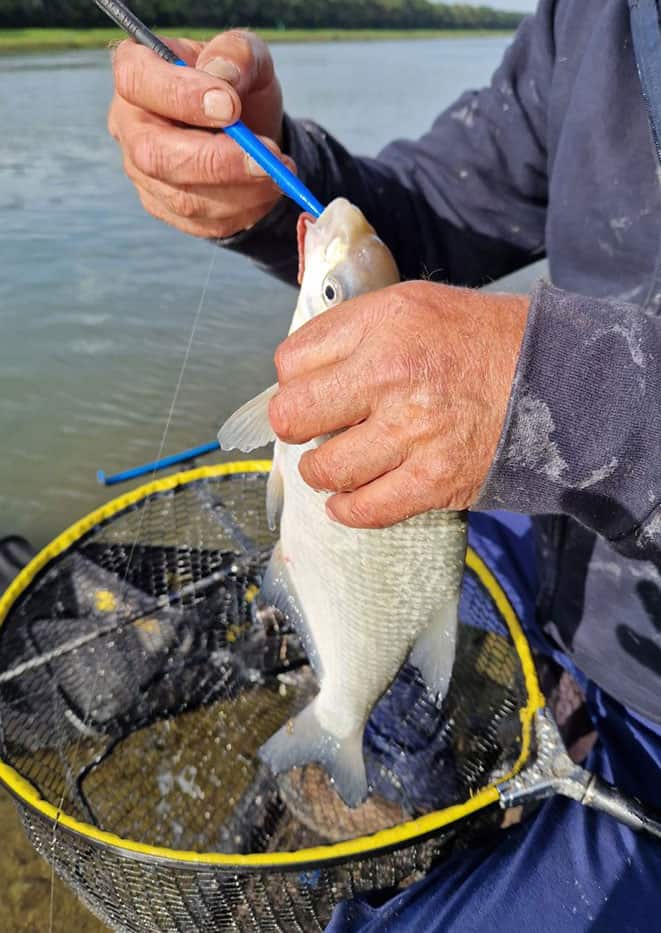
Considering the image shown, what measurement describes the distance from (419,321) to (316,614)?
864 millimetres

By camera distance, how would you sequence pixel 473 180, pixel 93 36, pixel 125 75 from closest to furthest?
pixel 125 75, pixel 473 180, pixel 93 36

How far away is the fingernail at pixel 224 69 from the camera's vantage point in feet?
5.37

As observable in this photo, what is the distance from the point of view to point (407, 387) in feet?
3.78

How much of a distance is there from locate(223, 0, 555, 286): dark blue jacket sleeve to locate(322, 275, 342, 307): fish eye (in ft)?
2.81

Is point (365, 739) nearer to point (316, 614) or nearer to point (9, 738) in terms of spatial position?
point (316, 614)

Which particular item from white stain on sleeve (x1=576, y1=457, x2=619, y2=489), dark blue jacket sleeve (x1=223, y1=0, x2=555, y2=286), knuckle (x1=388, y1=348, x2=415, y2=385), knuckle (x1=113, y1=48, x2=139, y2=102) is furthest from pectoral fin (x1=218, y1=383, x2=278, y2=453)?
dark blue jacket sleeve (x1=223, y1=0, x2=555, y2=286)

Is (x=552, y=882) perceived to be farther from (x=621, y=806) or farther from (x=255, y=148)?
(x=255, y=148)

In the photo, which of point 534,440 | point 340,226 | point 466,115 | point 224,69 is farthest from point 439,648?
point 466,115

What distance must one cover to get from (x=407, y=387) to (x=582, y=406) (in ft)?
0.98

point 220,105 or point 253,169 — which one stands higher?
point 220,105

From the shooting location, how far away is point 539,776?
159 centimetres

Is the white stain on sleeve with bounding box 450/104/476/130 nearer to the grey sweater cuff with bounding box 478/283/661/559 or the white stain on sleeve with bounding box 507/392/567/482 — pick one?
the grey sweater cuff with bounding box 478/283/661/559

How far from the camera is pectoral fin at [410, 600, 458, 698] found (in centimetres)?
161

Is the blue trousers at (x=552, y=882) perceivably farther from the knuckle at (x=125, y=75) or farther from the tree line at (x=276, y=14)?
the tree line at (x=276, y=14)
